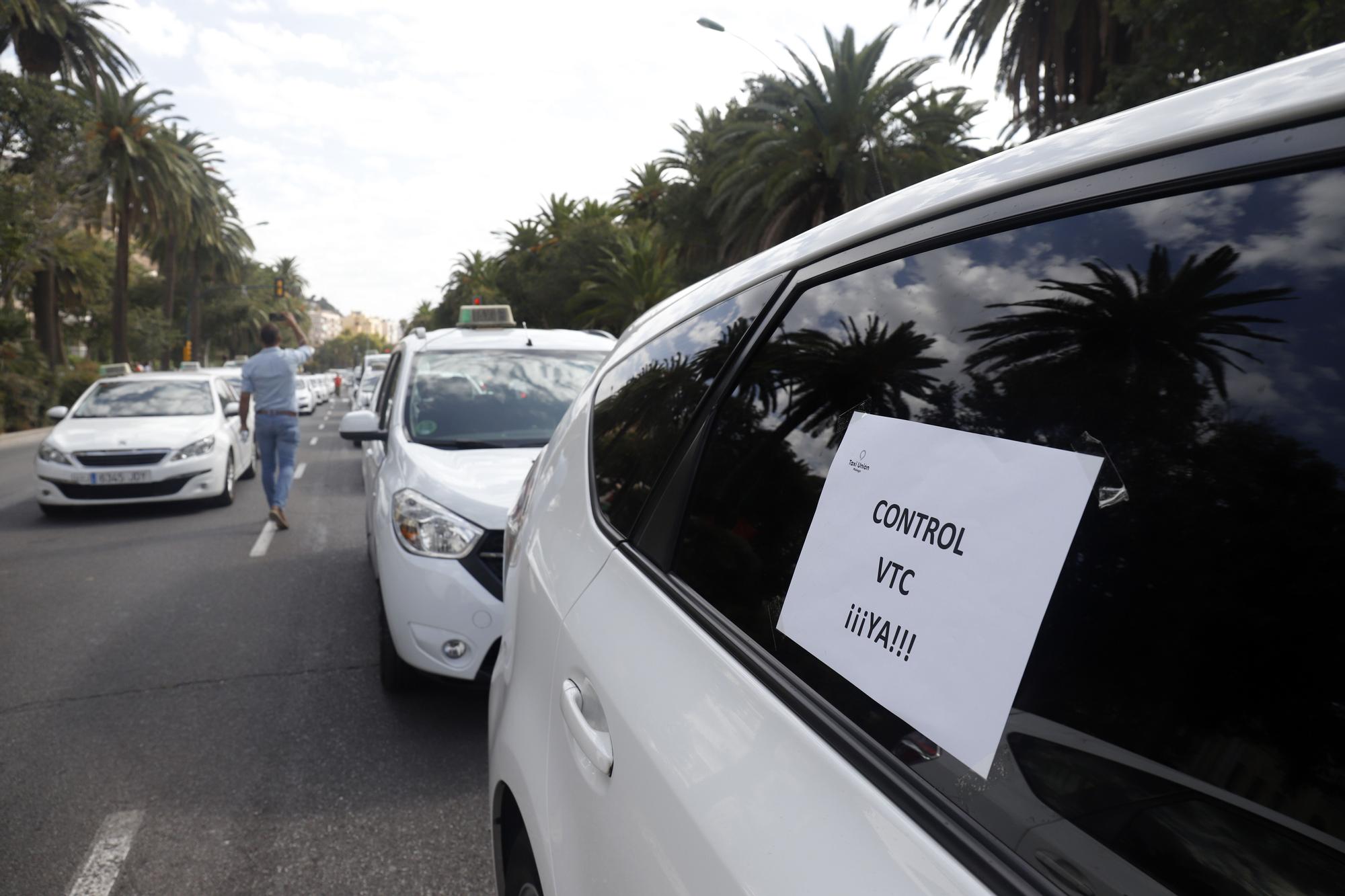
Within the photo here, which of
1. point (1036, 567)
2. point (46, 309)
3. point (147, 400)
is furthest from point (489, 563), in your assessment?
point (46, 309)

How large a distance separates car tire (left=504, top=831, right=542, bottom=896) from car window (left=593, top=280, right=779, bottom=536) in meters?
0.61

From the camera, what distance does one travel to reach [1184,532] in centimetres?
74

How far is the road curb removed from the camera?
71.2ft

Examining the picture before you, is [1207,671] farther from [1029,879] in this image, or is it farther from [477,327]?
[477,327]

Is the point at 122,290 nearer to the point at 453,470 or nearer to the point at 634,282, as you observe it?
the point at 634,282

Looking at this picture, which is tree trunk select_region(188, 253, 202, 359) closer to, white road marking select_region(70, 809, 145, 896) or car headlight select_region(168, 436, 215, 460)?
car headlight select_region(168, 436, 215, 460)

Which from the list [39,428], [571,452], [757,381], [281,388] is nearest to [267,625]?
[281,388]

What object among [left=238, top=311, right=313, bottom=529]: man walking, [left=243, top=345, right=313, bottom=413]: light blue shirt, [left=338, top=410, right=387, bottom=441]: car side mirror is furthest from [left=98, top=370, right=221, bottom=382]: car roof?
[left=338, top=410, right=387, bottom=441]: car side mirror

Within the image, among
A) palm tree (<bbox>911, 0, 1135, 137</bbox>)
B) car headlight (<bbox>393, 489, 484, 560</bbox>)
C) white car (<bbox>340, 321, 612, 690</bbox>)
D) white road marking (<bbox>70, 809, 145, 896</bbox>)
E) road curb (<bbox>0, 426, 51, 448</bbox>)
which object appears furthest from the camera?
road curb (<bbox>0, 426, 51, 448</bbox>)

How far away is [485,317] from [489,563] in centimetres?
338

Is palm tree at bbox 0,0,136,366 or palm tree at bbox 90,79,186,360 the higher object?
palm tree at bbox 0,0,136,366

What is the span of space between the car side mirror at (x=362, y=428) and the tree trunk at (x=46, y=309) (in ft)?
115

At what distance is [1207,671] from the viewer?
2.29 feet

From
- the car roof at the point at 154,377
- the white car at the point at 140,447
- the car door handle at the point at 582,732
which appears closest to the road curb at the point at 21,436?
the car roof at the point at 154,377
